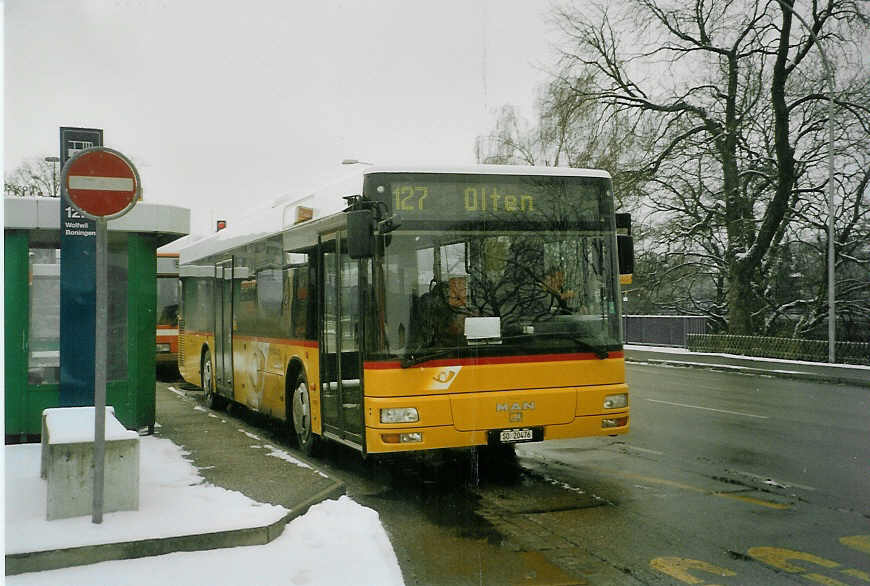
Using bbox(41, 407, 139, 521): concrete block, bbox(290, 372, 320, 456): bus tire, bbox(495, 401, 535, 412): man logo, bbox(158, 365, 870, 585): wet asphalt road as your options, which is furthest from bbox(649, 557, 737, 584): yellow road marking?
bbox(290, 372, 320, 456): bus tire

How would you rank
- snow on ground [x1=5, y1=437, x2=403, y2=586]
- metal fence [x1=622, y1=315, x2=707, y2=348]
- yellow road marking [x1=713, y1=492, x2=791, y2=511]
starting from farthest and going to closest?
metal fence [x1=622, y1=315, x2=707, y2=348] < yellow road marking [x1=713, y1=492, x2=791, y2=511] < snow on ground [x1=5, y1=437, x2=403, y2=586]

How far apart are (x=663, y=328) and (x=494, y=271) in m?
32.1

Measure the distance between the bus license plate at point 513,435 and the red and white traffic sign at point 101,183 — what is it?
3.70m

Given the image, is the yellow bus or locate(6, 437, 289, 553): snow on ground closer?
locate(6, 437, 289, 553): snow on ground

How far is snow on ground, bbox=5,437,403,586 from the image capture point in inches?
218

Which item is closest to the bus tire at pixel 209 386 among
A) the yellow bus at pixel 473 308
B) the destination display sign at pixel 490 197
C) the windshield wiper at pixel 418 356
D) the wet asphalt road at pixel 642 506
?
the wet asphalt road at pixel 642 506

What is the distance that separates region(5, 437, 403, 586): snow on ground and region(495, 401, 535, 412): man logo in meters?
1.50

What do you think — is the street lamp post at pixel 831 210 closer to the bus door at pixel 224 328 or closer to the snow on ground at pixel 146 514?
the bus door at pixel 224 328

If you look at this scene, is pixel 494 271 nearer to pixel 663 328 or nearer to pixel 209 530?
pixel 209 530

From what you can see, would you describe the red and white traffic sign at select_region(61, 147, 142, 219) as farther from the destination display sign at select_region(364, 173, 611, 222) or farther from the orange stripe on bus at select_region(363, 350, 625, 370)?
the orange stripe on bus at select_region(363, 350, 625, 370)

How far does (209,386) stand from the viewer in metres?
15.4

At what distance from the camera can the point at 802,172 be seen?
30156mm

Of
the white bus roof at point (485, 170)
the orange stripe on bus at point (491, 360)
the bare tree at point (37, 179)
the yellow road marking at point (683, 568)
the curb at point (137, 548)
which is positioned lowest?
the yellow road marking at point (683, 568)

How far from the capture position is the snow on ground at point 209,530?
553cm
